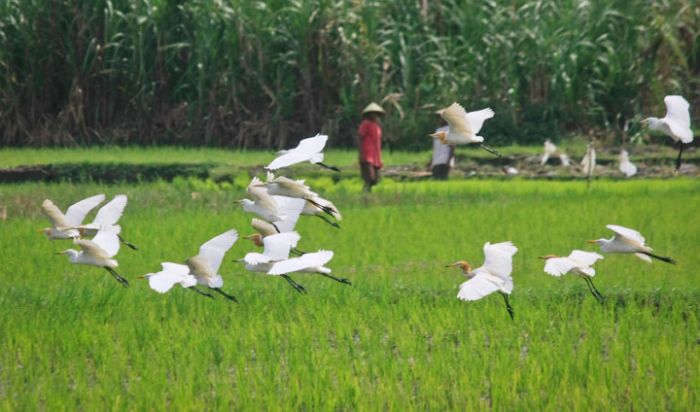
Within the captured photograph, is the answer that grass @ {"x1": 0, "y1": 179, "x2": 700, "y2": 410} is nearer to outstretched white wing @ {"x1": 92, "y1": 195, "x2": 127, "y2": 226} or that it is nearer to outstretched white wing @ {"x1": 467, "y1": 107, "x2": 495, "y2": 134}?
outstretched white wing @ {"x1": 92, "y1": 195, "x2": 127, "y2": 226}

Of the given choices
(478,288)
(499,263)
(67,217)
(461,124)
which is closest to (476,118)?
(461,124)

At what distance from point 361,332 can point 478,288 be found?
1045 mm

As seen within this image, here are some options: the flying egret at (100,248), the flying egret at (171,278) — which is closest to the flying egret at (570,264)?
the flying egret at (171,278)

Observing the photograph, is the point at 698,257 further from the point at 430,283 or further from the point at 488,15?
the point at 488,15

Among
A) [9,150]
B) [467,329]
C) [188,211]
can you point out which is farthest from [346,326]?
[9,150]

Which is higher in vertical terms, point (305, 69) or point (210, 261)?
point (305, 69)

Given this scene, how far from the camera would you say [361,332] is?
5.39 metres

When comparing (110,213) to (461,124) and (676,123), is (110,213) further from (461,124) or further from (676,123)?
(676,123)

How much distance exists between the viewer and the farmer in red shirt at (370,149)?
1125cm

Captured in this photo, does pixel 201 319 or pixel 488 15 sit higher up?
pixel 488 15

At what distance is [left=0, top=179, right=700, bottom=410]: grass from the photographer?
4.60 meters

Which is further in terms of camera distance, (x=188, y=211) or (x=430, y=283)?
(x=188, y=211)

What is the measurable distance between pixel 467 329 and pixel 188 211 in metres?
4.28

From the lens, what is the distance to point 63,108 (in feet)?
50.3
